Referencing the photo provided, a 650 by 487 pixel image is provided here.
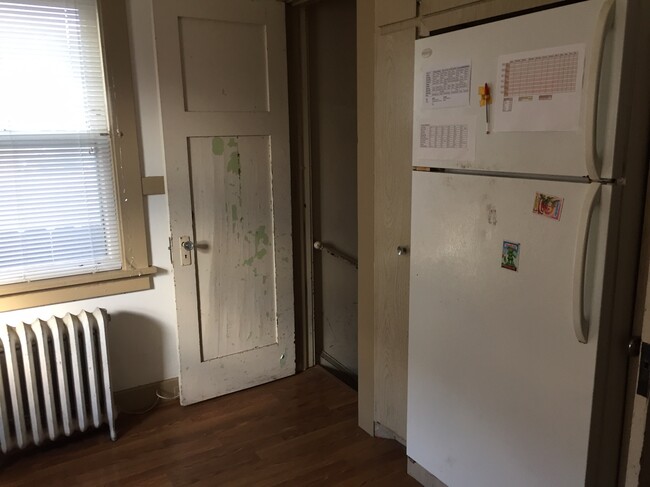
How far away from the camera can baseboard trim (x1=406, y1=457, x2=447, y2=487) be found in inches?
90.4

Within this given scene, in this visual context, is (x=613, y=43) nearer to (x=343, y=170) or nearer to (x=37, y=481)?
(x=343, y=170)

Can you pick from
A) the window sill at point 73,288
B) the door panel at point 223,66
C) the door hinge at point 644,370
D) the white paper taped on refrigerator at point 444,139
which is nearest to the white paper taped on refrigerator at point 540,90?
the white paper taped on refrigerator at point 444,139

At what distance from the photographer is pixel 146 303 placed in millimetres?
3008

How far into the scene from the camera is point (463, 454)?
2035 millimetres

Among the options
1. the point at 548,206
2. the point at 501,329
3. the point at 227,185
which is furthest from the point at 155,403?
the point at 548,206

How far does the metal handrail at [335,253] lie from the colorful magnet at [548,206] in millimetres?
1892

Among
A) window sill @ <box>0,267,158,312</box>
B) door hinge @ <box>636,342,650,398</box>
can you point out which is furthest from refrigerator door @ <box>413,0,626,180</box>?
window sill @ <box>0,267,158,312</box>

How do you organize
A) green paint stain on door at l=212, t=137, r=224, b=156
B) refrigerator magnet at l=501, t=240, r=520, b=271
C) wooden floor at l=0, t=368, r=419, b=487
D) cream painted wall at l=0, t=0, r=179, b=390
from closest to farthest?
refrigerator magnet at l=501, t=240, r=520, b=271, wooden floor at l=0, t=368, r=419, b=487, cream painted wall at l=0, t=0, r=179, b=390, green paint stain on door at l=212, t=137, r=224, b=156

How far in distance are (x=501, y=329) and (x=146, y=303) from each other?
1958mm

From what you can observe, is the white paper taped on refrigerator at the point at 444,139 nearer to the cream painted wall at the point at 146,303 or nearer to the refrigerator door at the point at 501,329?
the refrigerator door at the point at 501,329

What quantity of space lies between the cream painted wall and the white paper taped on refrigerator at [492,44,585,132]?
6.00 feet

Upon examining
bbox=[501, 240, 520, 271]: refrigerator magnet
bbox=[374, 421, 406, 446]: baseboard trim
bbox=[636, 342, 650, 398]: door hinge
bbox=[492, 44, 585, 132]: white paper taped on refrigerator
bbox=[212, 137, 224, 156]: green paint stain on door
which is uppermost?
bbox=[492, 44, 585, 132]: white paper taped on refrigerator

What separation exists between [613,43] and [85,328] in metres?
2.43

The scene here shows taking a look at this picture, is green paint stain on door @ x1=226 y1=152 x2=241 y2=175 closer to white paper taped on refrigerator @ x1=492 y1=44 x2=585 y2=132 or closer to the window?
the window
